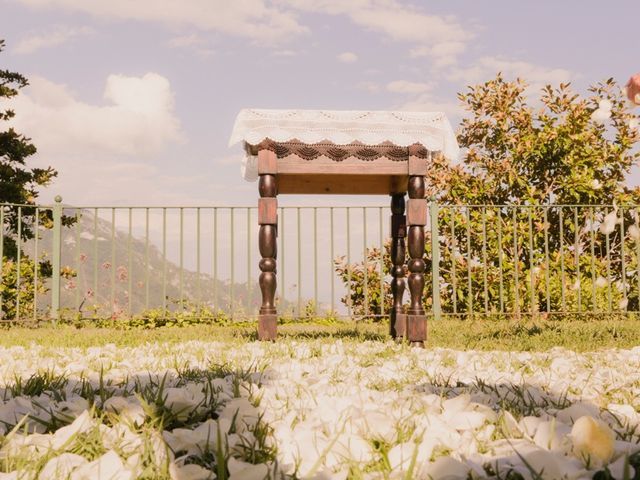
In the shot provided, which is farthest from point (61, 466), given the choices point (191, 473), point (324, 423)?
point (324, 423)

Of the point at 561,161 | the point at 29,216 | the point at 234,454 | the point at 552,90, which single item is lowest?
the point at 234,454

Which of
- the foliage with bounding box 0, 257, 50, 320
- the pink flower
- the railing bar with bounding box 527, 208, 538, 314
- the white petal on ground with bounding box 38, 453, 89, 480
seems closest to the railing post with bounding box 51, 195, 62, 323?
the foliage with bounding box 0, 257, 50, 320

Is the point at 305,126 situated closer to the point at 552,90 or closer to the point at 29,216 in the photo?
the point at 552,90

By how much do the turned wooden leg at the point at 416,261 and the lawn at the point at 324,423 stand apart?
4.09ft

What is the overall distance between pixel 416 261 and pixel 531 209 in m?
4.52

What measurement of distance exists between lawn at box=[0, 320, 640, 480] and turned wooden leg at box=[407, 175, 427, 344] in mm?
1247

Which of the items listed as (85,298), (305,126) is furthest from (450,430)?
(85,298)

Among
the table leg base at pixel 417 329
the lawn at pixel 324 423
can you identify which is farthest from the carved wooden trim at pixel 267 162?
the lawn at pixel 324 423

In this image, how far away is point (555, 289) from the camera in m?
7.76

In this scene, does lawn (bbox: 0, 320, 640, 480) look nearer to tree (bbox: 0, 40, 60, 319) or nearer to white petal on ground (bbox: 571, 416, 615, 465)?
white petal on ground (bbox: 571, 416, 615, 465)

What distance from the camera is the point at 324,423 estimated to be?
1479 millimetres

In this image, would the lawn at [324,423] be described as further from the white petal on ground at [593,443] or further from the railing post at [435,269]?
the railing post at [435,269]

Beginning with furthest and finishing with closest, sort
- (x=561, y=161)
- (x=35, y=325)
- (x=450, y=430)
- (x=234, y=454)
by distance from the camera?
1. (x=561, y=161)
2. (x=35, y=325)
3. (x=450, y=430)
4. (x=234, y=454)

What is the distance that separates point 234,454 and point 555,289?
7249mm
